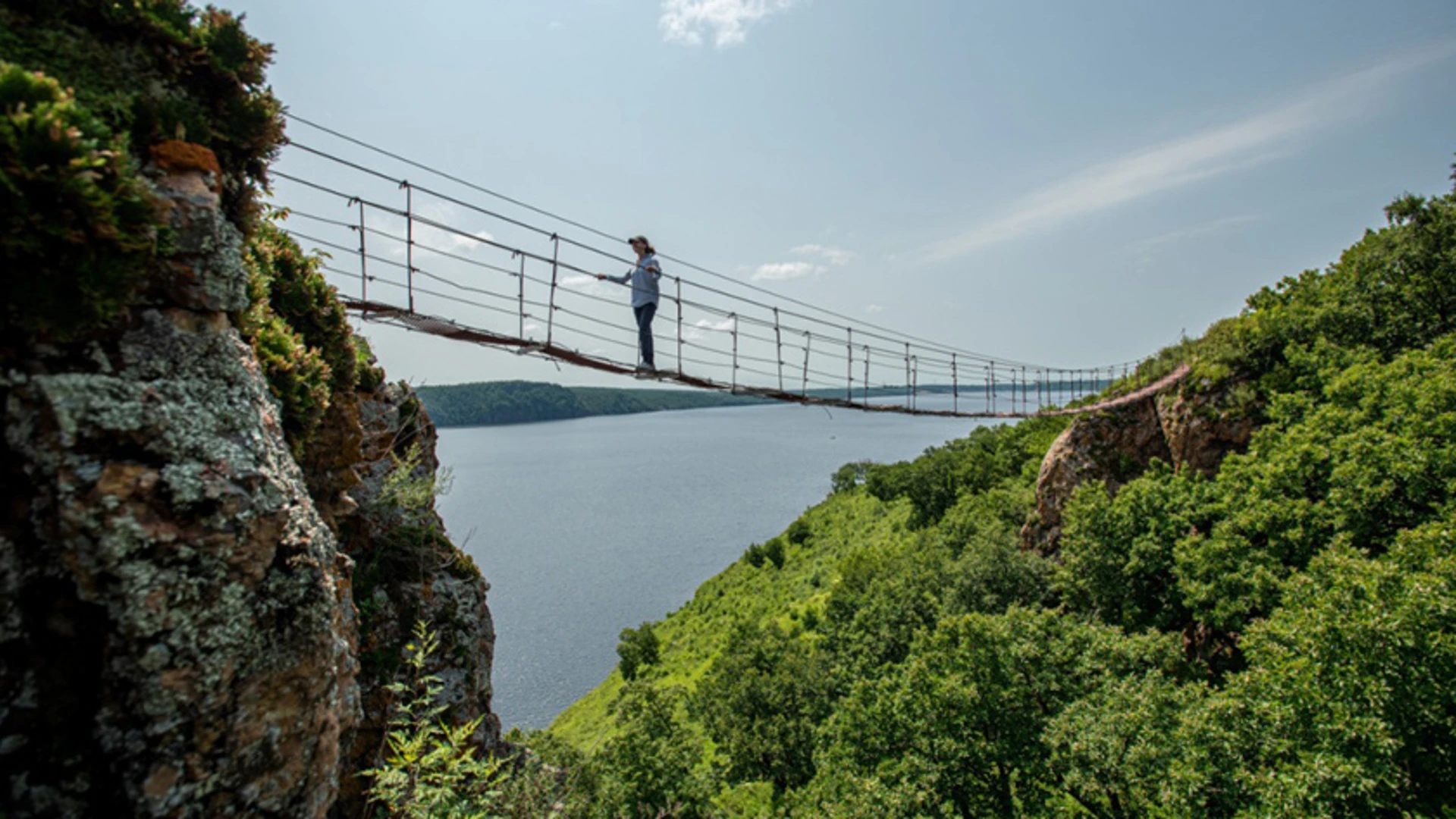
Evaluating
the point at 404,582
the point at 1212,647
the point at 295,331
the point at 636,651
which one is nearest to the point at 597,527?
the point at 636,651

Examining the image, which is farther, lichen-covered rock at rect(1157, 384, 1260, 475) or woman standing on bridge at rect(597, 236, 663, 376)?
lichen-covered rock at rect(1157, 384, 1260, 475)

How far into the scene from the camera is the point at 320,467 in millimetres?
8625

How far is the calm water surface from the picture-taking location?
4822cm

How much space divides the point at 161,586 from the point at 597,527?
71049 millimetres

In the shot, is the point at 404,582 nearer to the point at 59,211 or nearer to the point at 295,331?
the point at 295,331

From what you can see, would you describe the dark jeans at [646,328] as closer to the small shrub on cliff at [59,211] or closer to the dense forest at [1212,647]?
the small shrub on cliff at [59,211]

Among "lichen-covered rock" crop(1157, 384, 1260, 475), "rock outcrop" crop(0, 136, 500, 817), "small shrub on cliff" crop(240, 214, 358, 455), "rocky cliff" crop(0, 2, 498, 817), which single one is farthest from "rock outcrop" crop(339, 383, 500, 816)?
"lichen-covered rock" crop(1157, 384, 1260, 475)

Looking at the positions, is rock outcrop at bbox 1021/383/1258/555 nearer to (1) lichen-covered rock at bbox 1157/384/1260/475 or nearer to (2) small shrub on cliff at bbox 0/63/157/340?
(1) lichen-covered rock at bbox 1157/384/1260/475

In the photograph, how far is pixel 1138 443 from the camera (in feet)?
78.0

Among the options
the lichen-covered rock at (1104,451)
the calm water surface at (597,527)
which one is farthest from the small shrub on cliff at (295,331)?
the lichen-covered rock at (1104,451)

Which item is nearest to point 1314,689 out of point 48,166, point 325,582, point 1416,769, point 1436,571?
point 1416,769

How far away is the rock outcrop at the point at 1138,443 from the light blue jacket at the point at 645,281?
19611 mm

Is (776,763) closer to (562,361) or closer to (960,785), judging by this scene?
(960,785)

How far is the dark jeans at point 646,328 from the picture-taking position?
10.9 meters
